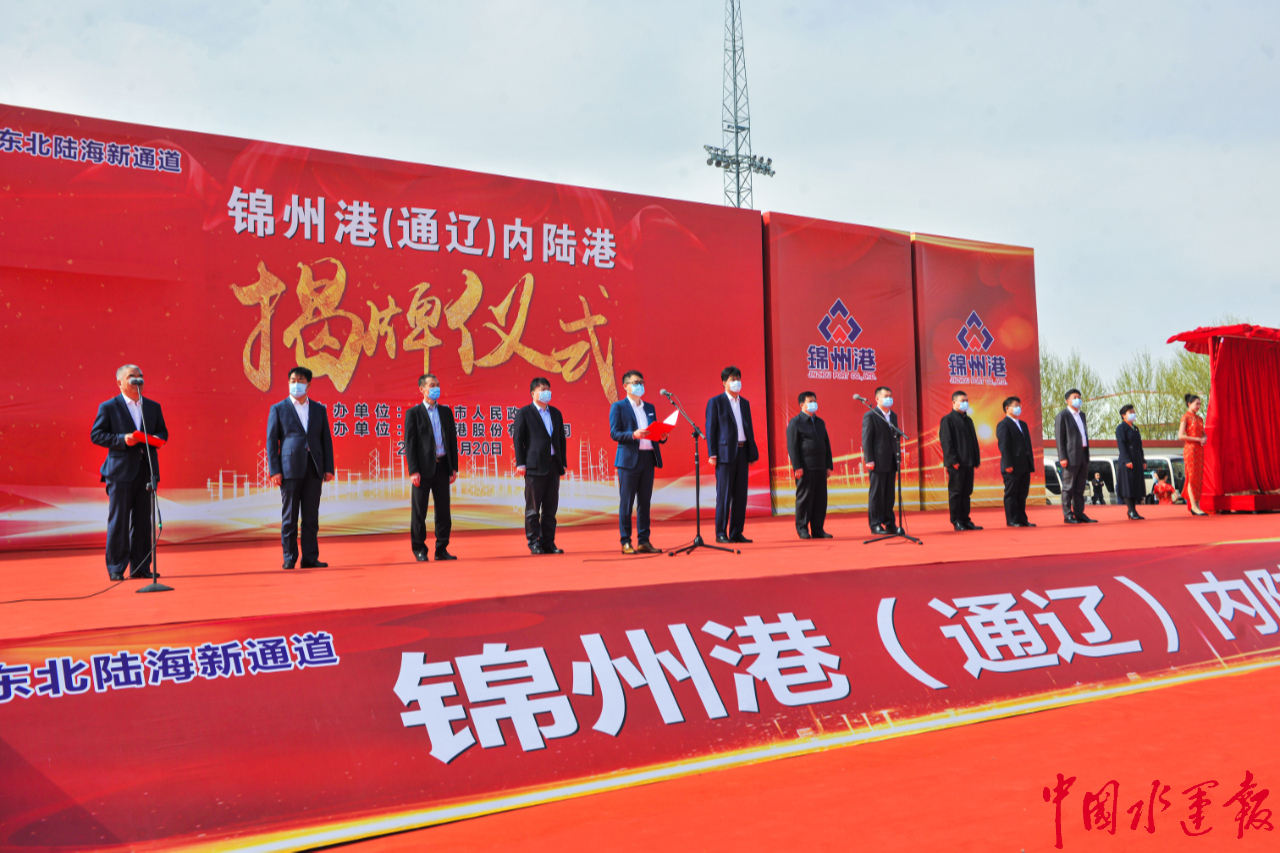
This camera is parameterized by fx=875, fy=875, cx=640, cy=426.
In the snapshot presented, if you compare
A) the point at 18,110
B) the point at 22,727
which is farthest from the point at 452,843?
the point at 18,110

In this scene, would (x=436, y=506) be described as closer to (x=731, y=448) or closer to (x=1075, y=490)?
(x=731, y=448)

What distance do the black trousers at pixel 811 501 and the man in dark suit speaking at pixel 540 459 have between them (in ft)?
6.34

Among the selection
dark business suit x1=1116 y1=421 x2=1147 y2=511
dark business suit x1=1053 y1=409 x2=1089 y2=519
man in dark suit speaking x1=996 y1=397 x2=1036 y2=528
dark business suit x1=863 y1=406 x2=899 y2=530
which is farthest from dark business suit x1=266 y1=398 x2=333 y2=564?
dark business suit x1=1116 y1=421 x2=1147 y2=511

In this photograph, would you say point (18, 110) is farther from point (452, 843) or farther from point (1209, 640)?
point (1209, 640)

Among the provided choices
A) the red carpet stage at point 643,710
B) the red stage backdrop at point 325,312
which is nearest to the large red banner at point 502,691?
the red carpet stage at point 643,710

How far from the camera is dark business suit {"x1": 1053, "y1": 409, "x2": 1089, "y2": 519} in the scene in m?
7.55

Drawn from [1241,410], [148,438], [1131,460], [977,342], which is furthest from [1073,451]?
[148,438]

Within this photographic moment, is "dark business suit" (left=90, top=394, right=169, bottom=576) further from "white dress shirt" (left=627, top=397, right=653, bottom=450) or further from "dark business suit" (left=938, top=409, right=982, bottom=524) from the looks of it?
"dark business suit" (left=938, top=409, right=982, bottom=524)

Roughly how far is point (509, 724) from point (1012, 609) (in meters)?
1.97

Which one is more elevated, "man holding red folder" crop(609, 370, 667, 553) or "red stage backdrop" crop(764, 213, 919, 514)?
"red stage backdrop" crop(764, 213, 919, 514)

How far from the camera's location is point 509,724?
2.25 m

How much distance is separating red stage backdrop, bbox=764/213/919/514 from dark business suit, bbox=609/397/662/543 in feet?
13.0

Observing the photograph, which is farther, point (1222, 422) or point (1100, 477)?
point (1100, 477)

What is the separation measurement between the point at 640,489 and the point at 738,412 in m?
1.00
